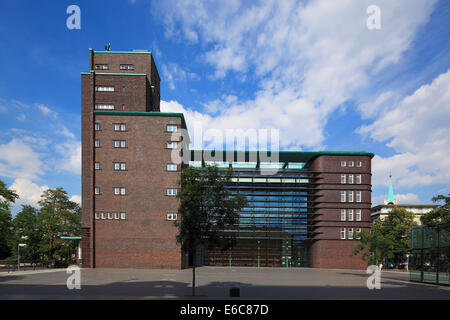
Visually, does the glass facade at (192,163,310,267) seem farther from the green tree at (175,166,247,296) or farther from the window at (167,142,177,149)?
the green tree at (175,166,247,296)

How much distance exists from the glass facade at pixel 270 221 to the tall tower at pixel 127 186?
640 inches

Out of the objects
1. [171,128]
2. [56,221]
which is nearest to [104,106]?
[171,128]

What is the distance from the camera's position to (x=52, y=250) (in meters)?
64.8

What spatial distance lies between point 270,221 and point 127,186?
2769cm

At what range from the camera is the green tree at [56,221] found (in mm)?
61375

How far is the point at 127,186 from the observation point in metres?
45.9

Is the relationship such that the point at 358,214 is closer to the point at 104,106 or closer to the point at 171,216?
the point at 171,216

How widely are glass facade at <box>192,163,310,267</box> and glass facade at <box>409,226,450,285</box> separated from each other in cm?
2331

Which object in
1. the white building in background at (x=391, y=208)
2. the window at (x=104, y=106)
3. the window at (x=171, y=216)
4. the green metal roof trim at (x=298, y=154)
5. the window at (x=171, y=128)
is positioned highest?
the window at (x=104, y=106)

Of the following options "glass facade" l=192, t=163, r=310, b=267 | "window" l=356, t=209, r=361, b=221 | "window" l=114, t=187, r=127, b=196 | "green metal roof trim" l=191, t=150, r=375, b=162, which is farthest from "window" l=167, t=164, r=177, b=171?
"window" l=356, t=209, r=361, b=221

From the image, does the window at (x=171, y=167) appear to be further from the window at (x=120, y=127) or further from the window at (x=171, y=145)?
the window at (x=120, y=127)

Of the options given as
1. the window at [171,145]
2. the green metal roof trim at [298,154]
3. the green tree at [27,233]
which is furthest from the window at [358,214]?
the green tree at [27,233]
